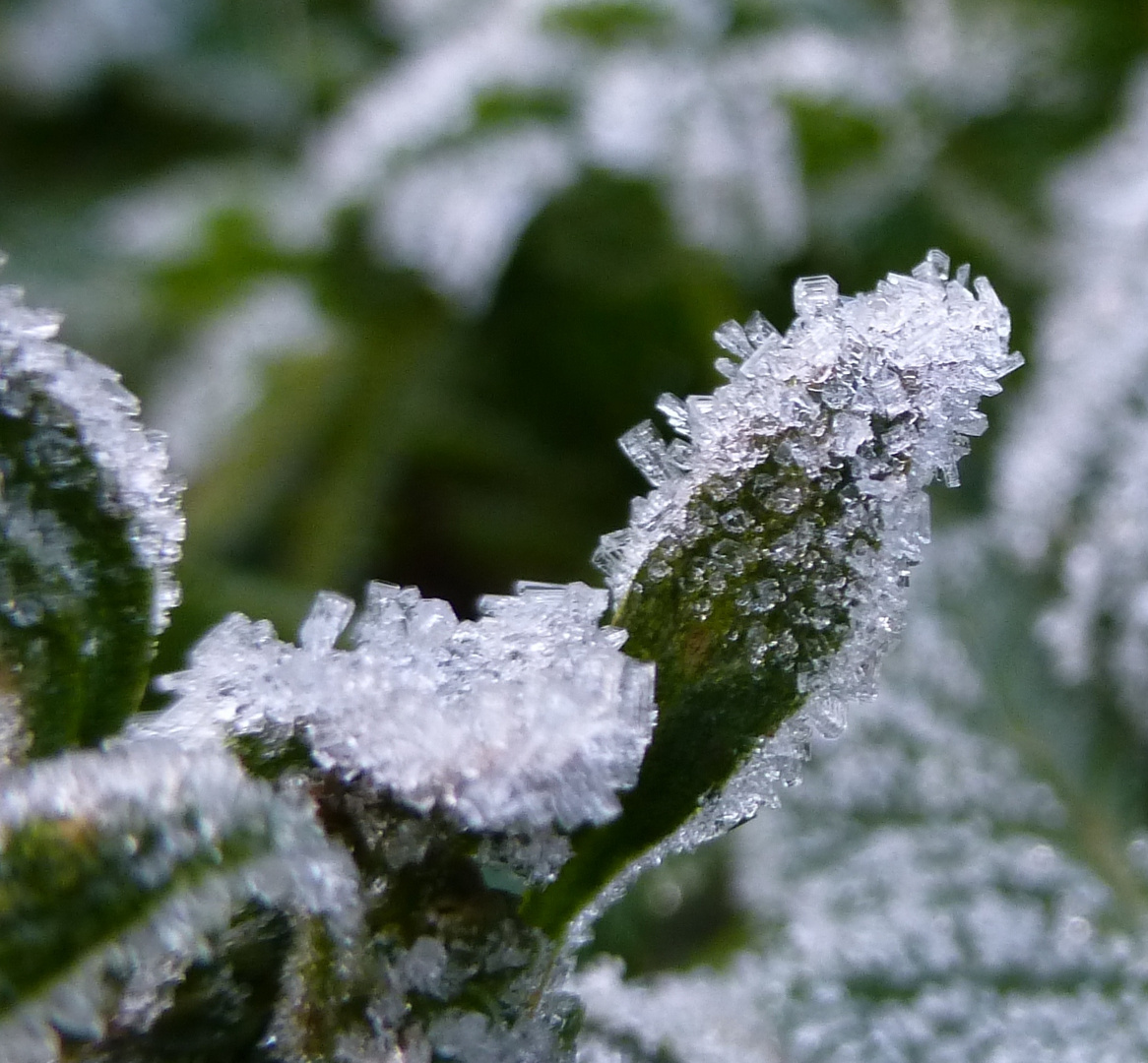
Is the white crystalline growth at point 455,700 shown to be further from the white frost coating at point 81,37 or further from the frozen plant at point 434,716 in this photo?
the white frost coating at point 81,37

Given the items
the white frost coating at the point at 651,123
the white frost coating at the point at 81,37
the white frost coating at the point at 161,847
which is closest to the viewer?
the white frost coating at the point at 161,847

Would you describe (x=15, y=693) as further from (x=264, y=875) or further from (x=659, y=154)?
(x=659, y=154)

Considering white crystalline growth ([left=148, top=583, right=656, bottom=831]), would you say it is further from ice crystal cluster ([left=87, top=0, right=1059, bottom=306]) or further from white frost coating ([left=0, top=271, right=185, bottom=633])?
ice crystal cluster ([left=87, top=0, right=1059, bottom=306])

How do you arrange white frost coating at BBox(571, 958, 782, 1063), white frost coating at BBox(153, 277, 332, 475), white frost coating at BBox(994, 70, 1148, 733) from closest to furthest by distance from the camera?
white frost coating at BBox(571, 958, 782, 1063) → white frost coating at BBox(994, 70, 1148, 733) → white frost coating at BBox(153, 277, 332, 475)

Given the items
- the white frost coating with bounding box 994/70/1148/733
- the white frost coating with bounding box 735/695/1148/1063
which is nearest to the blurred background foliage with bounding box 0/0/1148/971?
the white frost coating with bounding box 994/70/1148/733

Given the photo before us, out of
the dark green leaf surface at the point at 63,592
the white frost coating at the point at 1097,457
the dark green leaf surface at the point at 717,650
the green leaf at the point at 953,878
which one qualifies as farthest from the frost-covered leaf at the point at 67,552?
the white frost coating at the point at 1097,457

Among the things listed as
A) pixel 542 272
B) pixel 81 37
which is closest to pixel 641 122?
pixel 542 272

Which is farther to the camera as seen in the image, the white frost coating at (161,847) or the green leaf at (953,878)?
the green leaf at (953,878)

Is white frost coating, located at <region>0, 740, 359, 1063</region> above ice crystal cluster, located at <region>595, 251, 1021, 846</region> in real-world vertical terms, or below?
below

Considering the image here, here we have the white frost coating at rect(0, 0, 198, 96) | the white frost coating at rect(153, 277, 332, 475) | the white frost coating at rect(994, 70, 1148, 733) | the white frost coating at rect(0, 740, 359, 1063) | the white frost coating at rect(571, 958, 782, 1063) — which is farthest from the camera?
the white frost coating at rect(0, 0, 198, 96)
